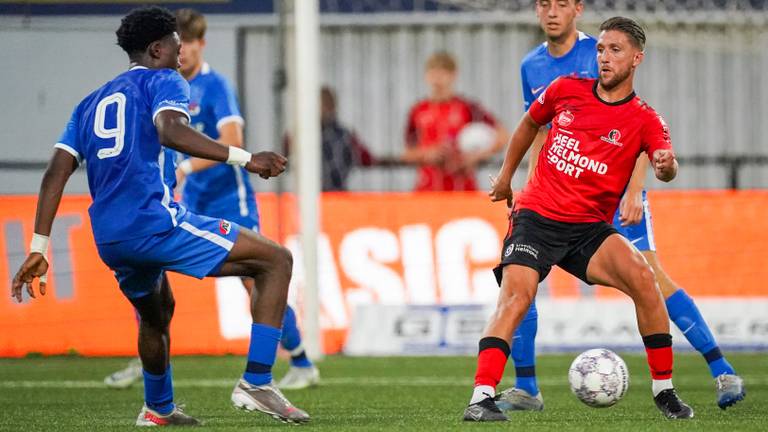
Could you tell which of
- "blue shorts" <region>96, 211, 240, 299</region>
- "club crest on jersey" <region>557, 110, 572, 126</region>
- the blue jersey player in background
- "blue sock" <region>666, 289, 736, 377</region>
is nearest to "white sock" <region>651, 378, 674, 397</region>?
"blue sock" <region>666, 289, 736, 377</region>

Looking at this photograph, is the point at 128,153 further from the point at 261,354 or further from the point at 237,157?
the point at 261,354

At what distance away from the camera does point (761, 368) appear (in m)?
10.6

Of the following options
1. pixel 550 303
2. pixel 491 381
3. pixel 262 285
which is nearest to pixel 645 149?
pixel 491 381

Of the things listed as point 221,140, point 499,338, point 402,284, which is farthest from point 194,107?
point 402,284

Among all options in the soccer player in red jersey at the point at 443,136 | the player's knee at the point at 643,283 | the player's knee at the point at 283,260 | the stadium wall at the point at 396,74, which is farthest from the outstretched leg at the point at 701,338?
the stadium wall at the point at 396,74

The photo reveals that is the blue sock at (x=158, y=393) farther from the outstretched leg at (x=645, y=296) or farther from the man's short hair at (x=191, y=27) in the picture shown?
the man's short hair at (x=191, y=27)

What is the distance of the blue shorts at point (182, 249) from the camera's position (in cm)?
628

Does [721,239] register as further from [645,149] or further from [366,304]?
[645,149]

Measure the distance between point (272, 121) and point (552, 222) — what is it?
309 inches

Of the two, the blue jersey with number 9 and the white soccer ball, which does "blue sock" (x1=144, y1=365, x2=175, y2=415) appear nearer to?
the blue jersey with number 9

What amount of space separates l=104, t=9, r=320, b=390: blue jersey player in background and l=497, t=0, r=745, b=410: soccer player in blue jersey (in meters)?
2.09

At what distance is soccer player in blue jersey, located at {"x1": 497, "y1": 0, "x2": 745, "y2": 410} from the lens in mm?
7258

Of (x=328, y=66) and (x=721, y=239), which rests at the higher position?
(x=328, y=66)

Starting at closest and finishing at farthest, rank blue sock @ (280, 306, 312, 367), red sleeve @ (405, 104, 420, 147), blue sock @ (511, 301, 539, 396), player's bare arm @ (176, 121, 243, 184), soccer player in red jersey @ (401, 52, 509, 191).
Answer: blue sock @ (511, 301, 539, 396) → player's bare arm @ (176, 121, 243, 184) → blue sock @ (280, 306, 312, 367) → soccer player in red jersey @ (401, 52, 509, 191) → red sleeve @ (405, 104, 420, 147)
